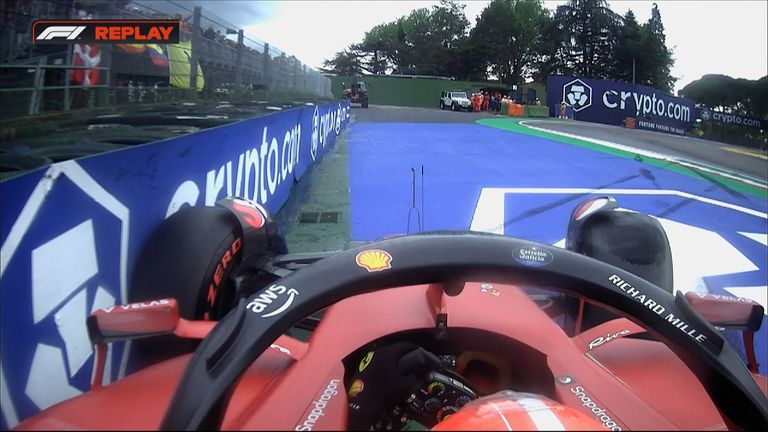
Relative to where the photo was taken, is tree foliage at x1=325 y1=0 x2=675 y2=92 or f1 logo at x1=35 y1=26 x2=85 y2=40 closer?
f1 logo at x1=35 y1=26 x2=85 y2=40

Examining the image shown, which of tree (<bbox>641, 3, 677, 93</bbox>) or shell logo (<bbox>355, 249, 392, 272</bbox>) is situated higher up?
tree (<bbox>641, 3, 677, 93</bbox>)

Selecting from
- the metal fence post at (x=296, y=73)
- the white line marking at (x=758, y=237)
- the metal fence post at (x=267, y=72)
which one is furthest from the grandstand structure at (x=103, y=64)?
the metal fence post at (x=296, y=73)

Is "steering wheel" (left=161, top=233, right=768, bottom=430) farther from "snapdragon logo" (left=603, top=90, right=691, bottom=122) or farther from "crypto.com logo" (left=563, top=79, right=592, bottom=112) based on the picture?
"snapdragon logo" (left=603, top=90, right=691, bottom=122)

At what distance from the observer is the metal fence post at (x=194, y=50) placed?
4238 mm

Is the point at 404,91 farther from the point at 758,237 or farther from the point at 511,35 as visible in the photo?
the point at 758,237

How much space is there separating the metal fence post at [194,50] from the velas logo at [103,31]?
2.78 feet

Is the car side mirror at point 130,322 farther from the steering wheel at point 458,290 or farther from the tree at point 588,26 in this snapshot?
the tree at point 588,26

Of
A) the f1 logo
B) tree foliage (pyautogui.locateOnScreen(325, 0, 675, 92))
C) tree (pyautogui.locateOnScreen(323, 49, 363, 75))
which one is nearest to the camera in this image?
the f1 logo

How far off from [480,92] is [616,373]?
1591 inches

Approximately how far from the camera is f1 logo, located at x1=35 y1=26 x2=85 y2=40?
240 centimetres

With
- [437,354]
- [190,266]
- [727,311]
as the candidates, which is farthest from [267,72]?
[727,311]

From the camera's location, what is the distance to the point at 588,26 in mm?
→ 12680

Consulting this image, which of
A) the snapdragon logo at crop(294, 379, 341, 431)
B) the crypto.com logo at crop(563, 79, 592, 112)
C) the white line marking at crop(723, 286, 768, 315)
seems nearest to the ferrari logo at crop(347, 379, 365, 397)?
the snapdragon logo at crop(294, 379, 341, 431)

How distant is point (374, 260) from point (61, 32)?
7.02 ft
